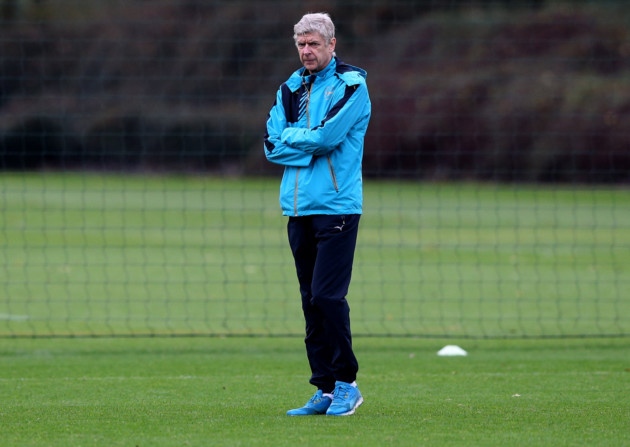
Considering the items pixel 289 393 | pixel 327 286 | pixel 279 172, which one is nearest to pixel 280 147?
pixel 327 286

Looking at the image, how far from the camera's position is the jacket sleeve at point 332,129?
619 centimetres

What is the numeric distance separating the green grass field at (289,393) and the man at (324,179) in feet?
1.41

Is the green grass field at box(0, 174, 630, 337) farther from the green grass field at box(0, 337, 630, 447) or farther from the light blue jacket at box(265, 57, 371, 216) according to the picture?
the light blue jacket at box(265, 57, 371, 216)

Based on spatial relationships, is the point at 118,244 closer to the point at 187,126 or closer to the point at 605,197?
the point at 187,126

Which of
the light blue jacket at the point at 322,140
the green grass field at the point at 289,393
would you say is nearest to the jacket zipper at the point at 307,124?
the light blue jacket at the point at 322,140

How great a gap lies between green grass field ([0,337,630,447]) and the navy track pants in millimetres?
303

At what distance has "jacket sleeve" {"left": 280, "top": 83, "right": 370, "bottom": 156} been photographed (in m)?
6.19

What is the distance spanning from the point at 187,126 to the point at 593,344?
2036 cm

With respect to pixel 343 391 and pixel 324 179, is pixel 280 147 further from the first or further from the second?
pixel 343 391

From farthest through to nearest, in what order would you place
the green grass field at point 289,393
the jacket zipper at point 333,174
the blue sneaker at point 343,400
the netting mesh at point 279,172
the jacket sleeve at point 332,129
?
the netting mesh at point 279,172, the blue sneaker at point 343,400, the jacket zipper at point 333,174, the jacket sleeve at point 332,129, the green grass field at point 289,393

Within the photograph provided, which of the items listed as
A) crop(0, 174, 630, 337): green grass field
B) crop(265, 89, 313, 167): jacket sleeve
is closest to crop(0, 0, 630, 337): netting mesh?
crop(0, 174, 630, 337): green grass field

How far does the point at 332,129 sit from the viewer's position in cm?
619

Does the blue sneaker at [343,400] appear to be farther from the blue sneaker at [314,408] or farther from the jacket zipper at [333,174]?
the jacket zipper at [333,174]

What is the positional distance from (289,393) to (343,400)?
A: 1.05m
